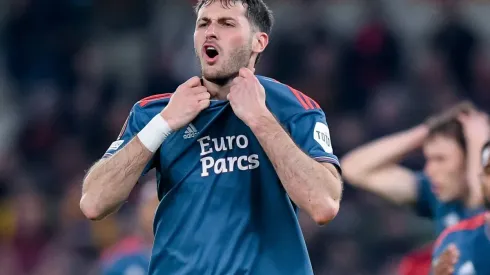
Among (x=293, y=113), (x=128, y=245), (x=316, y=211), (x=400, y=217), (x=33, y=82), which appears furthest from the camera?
(x=33, y=82)

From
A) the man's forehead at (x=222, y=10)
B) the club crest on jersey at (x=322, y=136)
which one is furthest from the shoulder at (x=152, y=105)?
the club crest on jersey at (x=322, y=136)

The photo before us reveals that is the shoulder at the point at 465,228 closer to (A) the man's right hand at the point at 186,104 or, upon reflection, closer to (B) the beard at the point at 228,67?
(B) the beard at the point at 228,67

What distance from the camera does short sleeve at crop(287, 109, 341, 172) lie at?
4824mm

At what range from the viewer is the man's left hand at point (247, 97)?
4.76 meters

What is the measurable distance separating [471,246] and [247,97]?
1.82 m

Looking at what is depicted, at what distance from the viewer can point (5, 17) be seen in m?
14.5

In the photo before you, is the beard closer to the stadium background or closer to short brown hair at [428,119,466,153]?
short brown hair at [428,119,466,153]

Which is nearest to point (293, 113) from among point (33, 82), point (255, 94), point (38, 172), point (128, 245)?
point (255, 94)

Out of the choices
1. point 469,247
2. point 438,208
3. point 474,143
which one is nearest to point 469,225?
point 469,247

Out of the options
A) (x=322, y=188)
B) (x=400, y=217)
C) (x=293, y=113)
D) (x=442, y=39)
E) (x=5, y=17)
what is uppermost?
(x=5, y=17)

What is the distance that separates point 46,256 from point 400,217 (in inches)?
149

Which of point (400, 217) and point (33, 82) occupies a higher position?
point (33, 82)

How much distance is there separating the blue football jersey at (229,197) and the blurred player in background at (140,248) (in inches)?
144

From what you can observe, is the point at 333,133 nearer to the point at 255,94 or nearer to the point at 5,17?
the point at 5,17
